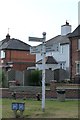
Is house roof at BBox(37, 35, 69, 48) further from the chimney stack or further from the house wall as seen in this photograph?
the house wall

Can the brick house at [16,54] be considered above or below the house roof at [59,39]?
below

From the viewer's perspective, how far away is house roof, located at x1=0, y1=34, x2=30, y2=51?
63691mm

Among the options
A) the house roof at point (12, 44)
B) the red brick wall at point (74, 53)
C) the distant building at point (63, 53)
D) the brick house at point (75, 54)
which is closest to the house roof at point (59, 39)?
the distant building at point (63, 53)

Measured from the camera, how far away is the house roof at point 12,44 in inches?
2508

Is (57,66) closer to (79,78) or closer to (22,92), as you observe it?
(79,78)

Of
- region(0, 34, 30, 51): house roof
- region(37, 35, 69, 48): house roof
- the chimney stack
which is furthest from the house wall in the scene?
region(0, 34, 30, 51): house roof

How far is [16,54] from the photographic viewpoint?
211ft

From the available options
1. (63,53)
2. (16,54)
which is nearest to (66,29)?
(63,53)

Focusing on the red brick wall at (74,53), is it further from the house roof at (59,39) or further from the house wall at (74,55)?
the house roof at (59,39)

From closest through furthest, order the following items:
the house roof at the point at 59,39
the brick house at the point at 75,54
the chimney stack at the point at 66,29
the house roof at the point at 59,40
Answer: the brick house at the point at 75,54 → the house roof at the point at 59,40 → the house roof at the point at 59,39 → the chimney stack at the point at 66,29

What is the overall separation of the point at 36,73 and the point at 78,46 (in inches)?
306

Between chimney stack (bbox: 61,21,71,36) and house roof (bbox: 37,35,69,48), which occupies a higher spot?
chimney stack (bbox: 61,21,71,36)

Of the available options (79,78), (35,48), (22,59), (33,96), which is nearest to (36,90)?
(33,96)

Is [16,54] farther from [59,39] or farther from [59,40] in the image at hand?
[59,40]
